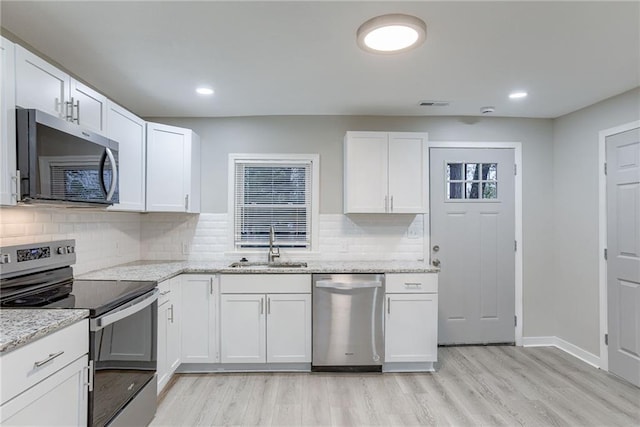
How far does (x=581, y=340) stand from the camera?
3342mm

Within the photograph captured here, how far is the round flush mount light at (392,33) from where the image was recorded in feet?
5.92

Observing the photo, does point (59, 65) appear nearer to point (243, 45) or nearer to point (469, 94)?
point (243, 45)

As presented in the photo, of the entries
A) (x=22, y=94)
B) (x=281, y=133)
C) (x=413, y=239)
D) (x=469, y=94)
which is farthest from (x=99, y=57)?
(x=413, y=239)

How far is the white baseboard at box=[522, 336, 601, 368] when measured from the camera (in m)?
3.19

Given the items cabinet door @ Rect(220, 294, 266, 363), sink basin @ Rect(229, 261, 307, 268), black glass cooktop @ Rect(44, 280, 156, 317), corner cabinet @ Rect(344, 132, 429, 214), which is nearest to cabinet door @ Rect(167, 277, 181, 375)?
cabinet door @ Rect(220, 294, 266, 363)

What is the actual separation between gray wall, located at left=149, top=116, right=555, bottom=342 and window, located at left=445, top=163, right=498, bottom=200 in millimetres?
306

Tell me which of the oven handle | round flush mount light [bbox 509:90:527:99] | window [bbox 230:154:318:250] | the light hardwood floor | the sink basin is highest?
round flush mount light [bbox 509:90:527:99]

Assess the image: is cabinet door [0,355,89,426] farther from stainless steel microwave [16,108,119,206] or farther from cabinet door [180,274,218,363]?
cabinet door [180,274,218,363]

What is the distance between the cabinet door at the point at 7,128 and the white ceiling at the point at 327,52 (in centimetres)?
38

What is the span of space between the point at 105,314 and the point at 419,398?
2243 mm

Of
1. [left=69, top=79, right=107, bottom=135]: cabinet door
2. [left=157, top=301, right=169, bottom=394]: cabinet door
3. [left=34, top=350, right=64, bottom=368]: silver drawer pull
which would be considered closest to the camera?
[left=34, top=350, right=64, bottom=368]: silver drawer pull

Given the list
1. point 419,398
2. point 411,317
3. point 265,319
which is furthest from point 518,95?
point 265,319

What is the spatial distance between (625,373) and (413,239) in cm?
207

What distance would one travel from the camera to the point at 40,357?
4.42 feet
